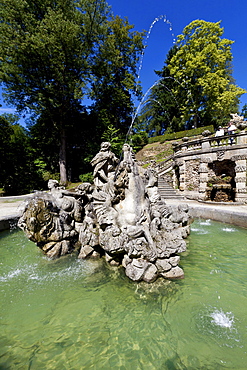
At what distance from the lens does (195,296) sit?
3.20 metres

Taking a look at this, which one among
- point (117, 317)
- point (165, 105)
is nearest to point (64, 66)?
point (165, 105)

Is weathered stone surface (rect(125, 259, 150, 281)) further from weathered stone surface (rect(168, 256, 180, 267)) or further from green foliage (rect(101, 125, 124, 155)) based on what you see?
green foliage (rect(101, 125, 124, 155))

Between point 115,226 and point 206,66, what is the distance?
30006 mm

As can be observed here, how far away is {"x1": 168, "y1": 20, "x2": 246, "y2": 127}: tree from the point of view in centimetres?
2449

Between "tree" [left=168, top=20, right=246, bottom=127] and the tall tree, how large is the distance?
41.7ft

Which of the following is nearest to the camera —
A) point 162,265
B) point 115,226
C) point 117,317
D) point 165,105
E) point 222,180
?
point 117,317

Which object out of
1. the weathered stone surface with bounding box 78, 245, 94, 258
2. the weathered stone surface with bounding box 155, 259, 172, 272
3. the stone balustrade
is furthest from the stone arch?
the weathered stone surface with bounding box 78, 245, 94, 258

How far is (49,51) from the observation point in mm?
17203

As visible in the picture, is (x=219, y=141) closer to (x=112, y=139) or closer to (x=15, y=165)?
(x=112, y=139)

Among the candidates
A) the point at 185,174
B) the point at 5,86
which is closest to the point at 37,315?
the point at 185,174

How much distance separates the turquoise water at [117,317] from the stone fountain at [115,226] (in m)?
0.33

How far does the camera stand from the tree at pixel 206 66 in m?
24.5

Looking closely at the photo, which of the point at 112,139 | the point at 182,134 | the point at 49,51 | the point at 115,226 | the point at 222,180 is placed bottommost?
the point at 115,226

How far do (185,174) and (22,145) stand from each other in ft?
62.2
